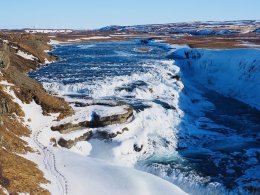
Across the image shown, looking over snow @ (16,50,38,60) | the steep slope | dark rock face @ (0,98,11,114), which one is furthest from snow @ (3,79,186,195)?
snow @ (16,50,38,60)

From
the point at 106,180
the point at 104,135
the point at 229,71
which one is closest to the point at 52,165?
the point at 106,180

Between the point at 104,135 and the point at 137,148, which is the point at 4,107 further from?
the point at 137,148

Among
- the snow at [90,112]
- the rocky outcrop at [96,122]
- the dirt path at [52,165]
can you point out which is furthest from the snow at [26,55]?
the dirt path at [52,165]

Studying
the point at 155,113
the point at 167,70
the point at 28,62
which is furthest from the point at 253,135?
the point at 28,62

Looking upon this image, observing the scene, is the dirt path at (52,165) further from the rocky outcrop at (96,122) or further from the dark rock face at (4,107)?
the dark rock face at (4,107)

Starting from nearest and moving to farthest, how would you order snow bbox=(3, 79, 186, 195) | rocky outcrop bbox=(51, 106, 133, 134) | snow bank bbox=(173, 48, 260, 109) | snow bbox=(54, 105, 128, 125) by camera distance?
snow bbox=(3, 79, 186, 195), rocky outcrop bbox=(51, 106, 133, 134), snow bbox=(54, 105, 128, 125), snow bank bbox=(173, 48, 260, 109)

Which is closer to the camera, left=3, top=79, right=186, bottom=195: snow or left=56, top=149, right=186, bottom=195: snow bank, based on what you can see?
left=3, top=79, right=186, bottom=195: snow

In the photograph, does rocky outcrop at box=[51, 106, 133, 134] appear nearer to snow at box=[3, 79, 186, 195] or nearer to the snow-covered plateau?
the snow-covered plateau
